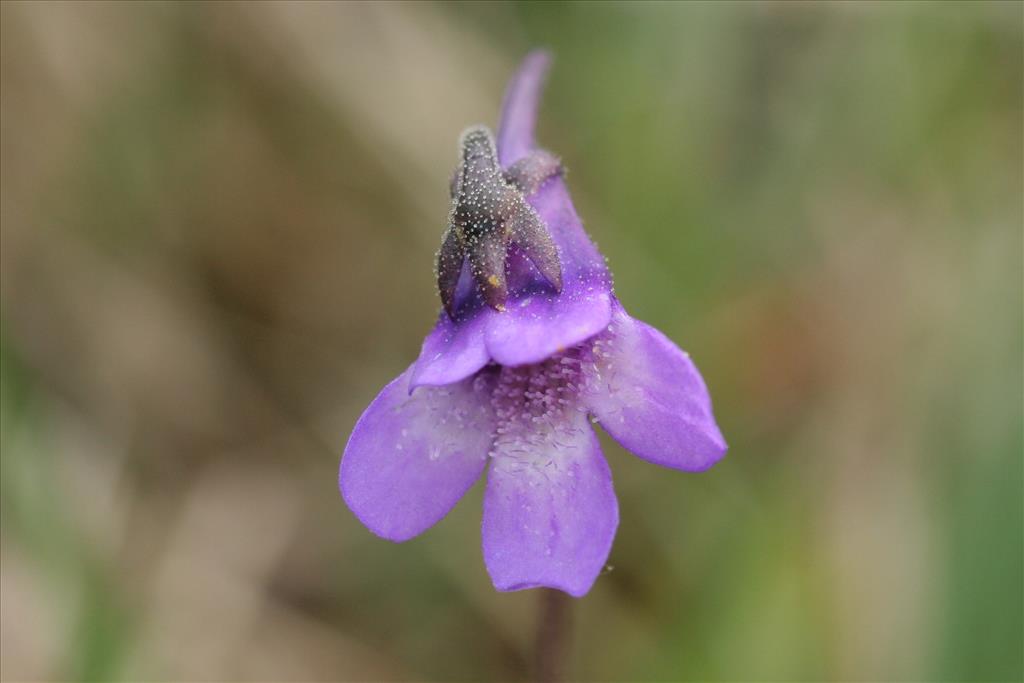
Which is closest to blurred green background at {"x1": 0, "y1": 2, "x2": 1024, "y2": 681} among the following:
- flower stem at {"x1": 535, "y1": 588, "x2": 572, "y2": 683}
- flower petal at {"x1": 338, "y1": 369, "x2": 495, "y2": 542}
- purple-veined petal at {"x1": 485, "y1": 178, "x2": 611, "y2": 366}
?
flower stem at {"x1": 535, "y1": 588, "x2": 572, "y2": 683}

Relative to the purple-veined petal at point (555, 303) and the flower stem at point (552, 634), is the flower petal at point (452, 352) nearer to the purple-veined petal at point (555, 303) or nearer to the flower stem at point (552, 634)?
the purple-veined petal at point (555, 303)

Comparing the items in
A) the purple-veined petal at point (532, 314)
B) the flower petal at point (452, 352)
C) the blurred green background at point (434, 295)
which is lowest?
the blurred green background at point (434, 295)

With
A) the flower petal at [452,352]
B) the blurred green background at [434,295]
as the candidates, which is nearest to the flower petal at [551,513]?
the flower petal at [452,352]

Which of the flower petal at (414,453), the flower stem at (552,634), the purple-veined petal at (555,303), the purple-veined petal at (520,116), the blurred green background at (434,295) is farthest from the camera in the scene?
the blurred green background at (434,295)

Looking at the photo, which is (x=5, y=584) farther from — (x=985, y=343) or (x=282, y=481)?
(x=985, y=343)

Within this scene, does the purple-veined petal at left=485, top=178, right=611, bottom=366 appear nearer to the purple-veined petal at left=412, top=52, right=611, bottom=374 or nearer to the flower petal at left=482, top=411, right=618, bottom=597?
the purple-veined petal at left=412, top=52, right=611, bottom=374

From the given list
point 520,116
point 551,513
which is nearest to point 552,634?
point 551,513

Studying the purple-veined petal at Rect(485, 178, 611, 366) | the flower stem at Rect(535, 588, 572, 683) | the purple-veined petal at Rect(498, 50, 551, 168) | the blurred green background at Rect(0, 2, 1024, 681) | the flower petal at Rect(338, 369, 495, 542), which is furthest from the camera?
the blurred green background at Rect(0, 2, 1024, 681)

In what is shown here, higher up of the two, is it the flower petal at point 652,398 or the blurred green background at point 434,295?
the flower petal at point 652,398
